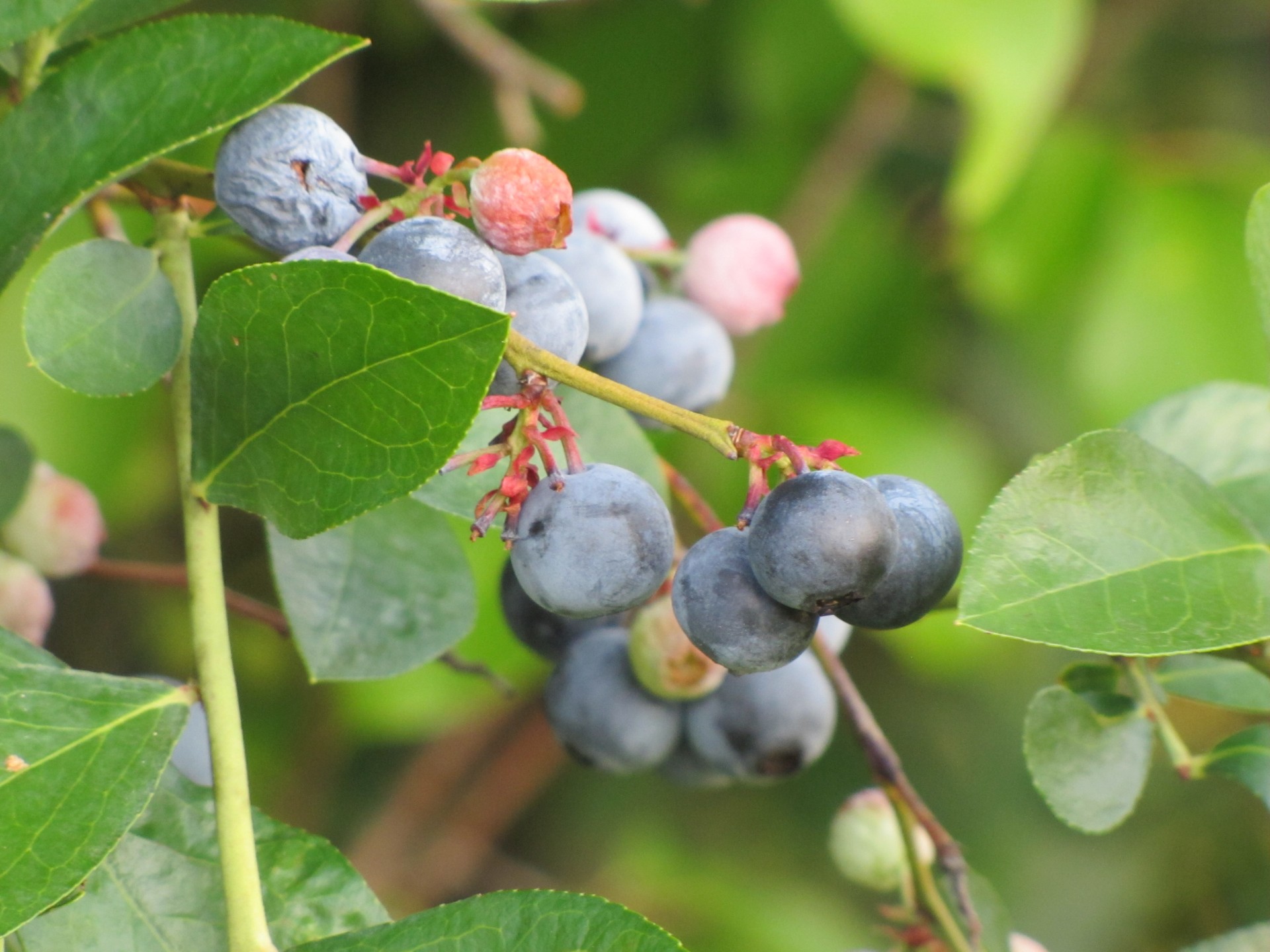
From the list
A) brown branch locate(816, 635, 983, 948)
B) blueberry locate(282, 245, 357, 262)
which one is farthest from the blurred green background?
blueberry locate(282, 245, 357, 262)

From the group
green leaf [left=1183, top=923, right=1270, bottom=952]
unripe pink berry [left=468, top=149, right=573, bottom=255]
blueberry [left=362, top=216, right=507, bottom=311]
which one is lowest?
green leaf [left=1183, top=923, right=1270, bottom=952]

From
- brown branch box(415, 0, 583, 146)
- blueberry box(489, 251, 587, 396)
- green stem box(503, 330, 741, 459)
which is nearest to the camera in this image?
green stem box(503, 330, 741, 459)

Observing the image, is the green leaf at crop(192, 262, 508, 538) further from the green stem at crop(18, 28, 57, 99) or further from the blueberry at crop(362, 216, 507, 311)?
the green stem at crop(18, 28, 57, 99)

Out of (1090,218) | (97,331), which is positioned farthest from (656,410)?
(1090,218)

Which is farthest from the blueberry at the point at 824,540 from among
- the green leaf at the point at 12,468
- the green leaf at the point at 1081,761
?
the green leaf at the point at 12,468

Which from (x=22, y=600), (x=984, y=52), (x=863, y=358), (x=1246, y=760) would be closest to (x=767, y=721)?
(x=1246, y=760)

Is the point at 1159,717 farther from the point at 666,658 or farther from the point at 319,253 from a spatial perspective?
the point at 319,253

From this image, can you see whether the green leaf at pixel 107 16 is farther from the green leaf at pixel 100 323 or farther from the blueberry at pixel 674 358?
the blueberry at pixel 674 358
